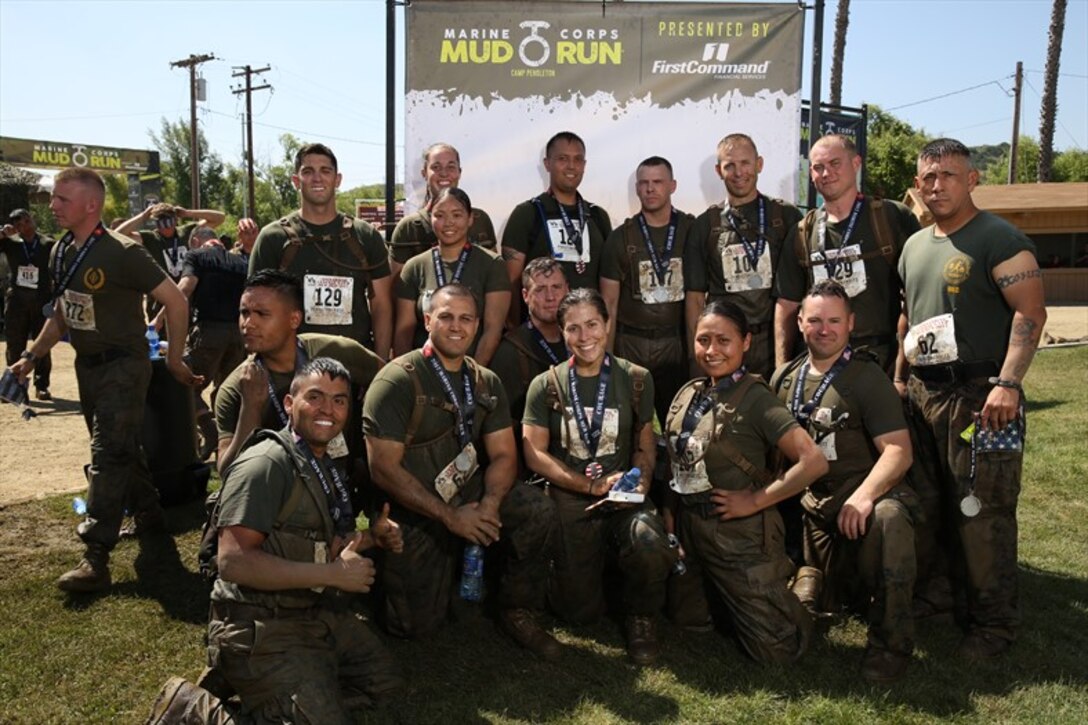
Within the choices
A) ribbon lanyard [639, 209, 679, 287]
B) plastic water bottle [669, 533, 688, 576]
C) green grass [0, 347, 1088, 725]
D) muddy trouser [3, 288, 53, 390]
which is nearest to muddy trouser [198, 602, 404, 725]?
green grass [0, 347, 1088, 725]

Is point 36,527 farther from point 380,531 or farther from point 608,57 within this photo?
point 608,57

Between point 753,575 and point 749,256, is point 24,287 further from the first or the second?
point 753,575

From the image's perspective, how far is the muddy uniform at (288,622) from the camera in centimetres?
348

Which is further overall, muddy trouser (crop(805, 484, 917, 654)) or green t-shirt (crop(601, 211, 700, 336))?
green t-shirt (crop(601, 211, 700, 336))

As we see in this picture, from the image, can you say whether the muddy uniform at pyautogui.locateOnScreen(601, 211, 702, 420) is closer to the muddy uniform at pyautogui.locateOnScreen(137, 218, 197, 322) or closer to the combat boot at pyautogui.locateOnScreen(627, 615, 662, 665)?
the combat boot at pyautogui.locateOnScreen(627, 615, 662, 665)

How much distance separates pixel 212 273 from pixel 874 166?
35.3 metres

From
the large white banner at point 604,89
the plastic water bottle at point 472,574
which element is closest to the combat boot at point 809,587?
the plastic water bottle at point 472,574

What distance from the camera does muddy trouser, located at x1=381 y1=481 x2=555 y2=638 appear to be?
448 centimetres

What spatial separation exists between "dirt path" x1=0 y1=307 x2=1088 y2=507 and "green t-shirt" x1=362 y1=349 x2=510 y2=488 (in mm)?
3957

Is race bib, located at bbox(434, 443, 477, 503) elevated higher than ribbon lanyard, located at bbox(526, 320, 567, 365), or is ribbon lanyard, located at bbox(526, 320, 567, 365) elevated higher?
ribbon lanyard, located at bbox(526, 320, 567, 365)

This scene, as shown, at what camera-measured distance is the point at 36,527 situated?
20.3 feet

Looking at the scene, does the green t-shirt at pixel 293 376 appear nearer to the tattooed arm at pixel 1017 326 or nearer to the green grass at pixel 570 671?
the green grass at pixel 570 671

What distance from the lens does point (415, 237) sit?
5.93 metres

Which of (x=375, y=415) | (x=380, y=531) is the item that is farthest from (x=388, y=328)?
(x=380, y=531)
